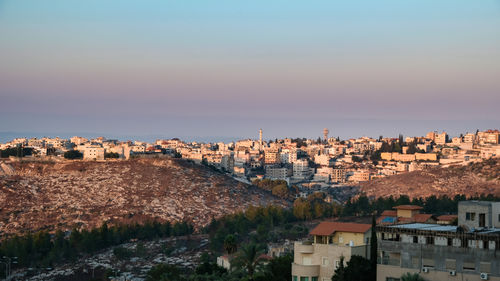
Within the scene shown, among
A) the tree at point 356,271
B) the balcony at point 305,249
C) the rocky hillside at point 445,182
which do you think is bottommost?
the rocky hillside at point 445,182

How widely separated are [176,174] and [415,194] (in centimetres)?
4235

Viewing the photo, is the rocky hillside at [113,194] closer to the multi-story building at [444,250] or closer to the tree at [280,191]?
the tree at [280,191]

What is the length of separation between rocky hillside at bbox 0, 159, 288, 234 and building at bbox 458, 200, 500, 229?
7853cm

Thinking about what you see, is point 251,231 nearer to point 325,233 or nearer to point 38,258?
point 38,258

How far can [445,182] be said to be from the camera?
474 ft

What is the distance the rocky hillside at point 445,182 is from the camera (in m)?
→ 135

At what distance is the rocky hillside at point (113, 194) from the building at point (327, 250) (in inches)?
2979

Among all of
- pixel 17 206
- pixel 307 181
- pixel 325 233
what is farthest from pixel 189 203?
pixel 325 233

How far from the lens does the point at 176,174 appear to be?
14338cm

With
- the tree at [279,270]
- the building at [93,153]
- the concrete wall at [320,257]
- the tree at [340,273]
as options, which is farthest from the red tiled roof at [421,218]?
the building at [93,153]

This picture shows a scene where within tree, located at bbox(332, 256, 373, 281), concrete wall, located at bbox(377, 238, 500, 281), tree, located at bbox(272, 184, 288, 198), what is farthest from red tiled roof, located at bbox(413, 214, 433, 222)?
tree, located at bbox(272, 184, 288, 198)

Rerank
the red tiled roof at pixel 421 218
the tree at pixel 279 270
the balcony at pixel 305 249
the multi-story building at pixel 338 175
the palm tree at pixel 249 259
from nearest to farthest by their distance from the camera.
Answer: the balcony at pixel 305 249 < the tree at pixel 279 270 < the red tiled roof at pixel 421 218 < the palm tree at pixel 249 259 < the multi-story building at pixel 338 175

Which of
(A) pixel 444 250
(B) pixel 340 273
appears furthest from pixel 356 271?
(A) pixel 444 250

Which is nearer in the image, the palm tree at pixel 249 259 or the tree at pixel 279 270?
the tree at pixel 279 270
